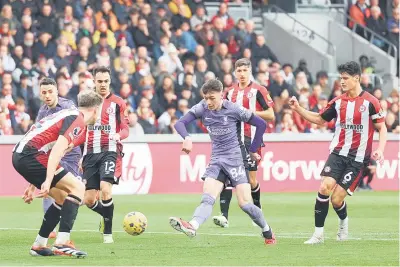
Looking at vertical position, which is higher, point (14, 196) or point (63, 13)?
point (63, 13)

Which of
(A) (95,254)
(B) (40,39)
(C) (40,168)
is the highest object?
(B) (40,39)

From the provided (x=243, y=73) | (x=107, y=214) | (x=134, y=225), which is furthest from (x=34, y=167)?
(x=243, y=73)

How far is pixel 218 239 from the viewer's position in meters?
15.1

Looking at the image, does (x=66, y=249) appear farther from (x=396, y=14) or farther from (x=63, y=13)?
(x=396, y=14)

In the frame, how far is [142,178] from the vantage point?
81.6 ft

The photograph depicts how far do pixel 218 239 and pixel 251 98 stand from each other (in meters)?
3.11

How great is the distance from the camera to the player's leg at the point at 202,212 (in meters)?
13.2

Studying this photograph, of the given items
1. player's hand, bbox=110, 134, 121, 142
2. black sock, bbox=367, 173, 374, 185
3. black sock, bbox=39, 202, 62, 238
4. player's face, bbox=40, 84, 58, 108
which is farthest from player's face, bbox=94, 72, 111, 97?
black sock, bbox=367, 173, 374, 185

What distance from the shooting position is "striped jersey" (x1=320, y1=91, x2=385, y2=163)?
584 inches

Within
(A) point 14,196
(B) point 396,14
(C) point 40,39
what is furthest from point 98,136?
(B) point 396,14

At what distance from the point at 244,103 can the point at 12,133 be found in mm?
7746

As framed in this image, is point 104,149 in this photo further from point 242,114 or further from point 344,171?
point 344,171

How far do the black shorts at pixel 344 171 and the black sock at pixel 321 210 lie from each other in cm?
27

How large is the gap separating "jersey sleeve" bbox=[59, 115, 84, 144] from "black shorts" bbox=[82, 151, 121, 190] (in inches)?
94.3
